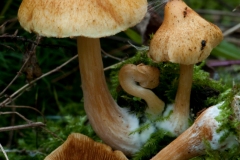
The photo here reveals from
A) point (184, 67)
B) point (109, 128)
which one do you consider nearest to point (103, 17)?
point (184, 67)

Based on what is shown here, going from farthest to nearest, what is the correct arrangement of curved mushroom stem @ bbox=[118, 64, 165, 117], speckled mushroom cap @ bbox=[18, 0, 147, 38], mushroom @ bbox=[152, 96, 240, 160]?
curved mushroom stem @ bbox=[118, 64, 165, 117], mushroom @ bbox=[152, 96, 240, 160], speckled mushroom cap @ bbox=[18, 0, 147, 38]

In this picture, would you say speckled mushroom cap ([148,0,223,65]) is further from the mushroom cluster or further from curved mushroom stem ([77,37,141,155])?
curved mushroom stem ([77,37,141,155])

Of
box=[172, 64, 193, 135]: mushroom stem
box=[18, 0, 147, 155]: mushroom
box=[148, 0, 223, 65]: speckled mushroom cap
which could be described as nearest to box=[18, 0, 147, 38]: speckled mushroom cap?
box=[18, 0, 147, 155]: mushroom

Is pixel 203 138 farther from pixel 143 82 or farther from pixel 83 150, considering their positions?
pixel 83 150

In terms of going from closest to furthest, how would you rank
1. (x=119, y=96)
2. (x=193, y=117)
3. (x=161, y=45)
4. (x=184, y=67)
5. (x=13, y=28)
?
(x=161, y=45) → (x=184, y=67) → (x=193, y=117) → (x=119, y=96) → (x=13, y=28)

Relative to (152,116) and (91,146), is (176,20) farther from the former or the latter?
(91,146)

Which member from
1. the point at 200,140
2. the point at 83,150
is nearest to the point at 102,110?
the point at 83,150
